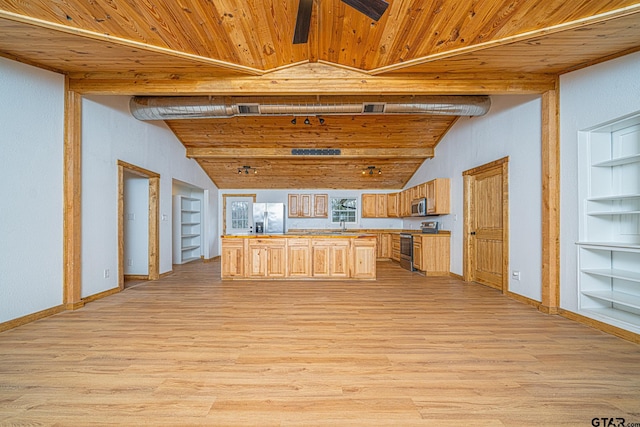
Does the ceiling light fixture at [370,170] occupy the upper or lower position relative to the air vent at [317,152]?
lower

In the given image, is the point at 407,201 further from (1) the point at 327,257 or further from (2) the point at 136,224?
(2) the point at 136,224

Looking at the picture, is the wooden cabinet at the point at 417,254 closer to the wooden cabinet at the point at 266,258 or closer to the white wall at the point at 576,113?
the wooden cabinet at the point at 266,258

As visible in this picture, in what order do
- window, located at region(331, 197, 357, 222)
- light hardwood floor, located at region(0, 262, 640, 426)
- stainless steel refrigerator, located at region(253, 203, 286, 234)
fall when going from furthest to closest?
window, located at region(331, 197, 357, 222) < stainless steel refrigerator, located at region(253, 203, 286, 234) < light hardwood floor, located at region(0, 262, 640, 426)

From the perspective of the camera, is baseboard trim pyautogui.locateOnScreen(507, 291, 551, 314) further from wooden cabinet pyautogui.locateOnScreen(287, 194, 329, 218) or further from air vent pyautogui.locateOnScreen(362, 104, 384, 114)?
wooden cabinet pyautogui.locateOnScreen(287, 194, 329, 218)

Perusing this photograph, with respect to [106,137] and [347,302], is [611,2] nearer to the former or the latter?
[347,302]

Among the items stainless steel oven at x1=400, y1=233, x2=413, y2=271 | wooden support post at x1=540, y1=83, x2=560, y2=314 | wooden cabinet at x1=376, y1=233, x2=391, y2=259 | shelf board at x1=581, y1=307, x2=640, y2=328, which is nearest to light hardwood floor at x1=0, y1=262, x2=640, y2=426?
shelf board at x1=581, y1=307, x2=640, y2=328

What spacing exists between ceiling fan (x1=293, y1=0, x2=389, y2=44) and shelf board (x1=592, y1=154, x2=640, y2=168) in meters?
2.79

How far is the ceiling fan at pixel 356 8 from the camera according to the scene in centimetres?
217

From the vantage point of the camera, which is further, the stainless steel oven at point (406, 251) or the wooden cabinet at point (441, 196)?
the stainless steel oven at point (406, 251)

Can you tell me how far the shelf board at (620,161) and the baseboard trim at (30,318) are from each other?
20.9 ft

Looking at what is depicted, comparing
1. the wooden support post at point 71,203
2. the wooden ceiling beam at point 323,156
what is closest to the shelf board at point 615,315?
the wooden ceiling beam at point 323,156

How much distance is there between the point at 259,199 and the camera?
10.3 metres

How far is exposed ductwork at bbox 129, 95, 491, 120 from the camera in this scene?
502 centimetres

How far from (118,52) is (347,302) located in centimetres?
400
